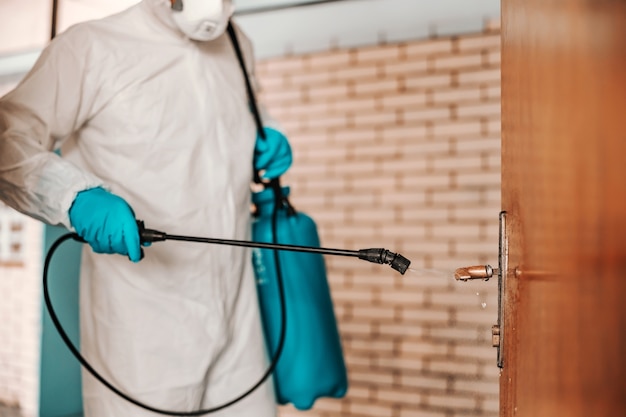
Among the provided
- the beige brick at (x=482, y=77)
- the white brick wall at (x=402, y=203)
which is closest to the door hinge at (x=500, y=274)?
the white brick wall at (x=402, y=203)

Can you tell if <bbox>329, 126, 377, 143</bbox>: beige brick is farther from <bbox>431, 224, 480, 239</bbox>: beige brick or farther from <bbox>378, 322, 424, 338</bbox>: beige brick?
<bbox>378, 322, 424, 338</bbox>: beige brick

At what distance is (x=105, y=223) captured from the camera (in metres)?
1.18

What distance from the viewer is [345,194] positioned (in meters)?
2.75

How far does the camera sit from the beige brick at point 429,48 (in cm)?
258

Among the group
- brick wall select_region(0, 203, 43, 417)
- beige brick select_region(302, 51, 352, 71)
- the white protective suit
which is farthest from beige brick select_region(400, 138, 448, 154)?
brick wall select_region(0, 203, 43, 417)

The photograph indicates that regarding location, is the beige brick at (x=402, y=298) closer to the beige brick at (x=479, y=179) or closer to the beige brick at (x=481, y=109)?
the beige brick at (x=479, y=179)

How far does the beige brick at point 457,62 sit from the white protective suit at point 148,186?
51.7 inches

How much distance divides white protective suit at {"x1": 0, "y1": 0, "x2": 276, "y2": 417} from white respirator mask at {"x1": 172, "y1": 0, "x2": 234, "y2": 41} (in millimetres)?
50

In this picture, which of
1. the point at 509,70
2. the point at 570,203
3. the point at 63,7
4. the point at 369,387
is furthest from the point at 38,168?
the point at 369,387

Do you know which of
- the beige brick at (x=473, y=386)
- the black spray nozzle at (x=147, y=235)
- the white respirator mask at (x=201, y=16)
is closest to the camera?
the black spray nozzle at (x=147, y=235)

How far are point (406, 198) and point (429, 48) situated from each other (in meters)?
0.61

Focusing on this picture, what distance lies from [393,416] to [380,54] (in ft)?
4.91

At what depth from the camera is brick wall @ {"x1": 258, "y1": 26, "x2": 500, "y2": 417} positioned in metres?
2.54

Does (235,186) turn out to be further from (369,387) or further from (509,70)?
(369,387)
